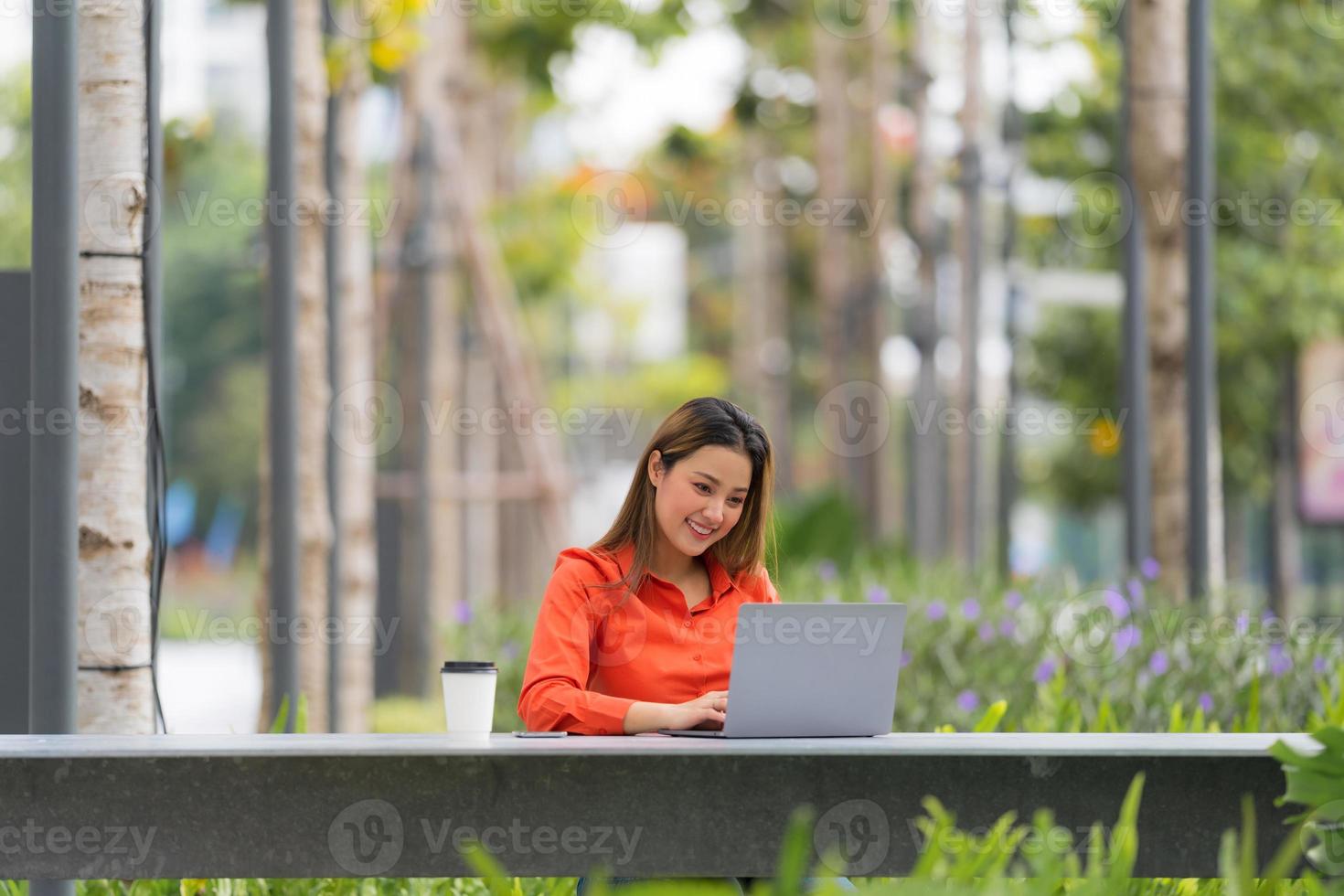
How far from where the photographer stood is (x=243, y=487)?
161 feet

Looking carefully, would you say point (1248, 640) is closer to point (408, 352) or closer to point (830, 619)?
point (830, 619)

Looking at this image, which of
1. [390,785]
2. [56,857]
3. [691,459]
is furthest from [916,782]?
[56,857]

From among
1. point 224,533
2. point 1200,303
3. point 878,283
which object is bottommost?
point 224,533

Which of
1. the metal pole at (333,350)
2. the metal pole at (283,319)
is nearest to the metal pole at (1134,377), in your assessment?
the metal pole at (333,350)

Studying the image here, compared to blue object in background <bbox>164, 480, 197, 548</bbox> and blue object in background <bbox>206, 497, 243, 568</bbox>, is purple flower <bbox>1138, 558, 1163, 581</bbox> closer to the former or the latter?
blue object in background <bbox>164, 480, 197, 548</bbox>

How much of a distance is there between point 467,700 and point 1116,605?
4.82 metres

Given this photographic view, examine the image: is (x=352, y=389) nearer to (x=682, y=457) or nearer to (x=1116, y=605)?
(x=1116, y=605)

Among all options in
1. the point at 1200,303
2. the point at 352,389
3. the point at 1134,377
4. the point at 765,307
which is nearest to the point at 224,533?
the point at 765,307

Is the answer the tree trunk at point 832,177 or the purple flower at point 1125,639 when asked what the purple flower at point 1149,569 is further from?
the tree trunk at point 832,177

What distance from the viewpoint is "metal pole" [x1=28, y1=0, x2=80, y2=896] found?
12.9ft

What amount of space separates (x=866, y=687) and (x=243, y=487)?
4682cm

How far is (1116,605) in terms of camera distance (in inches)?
313

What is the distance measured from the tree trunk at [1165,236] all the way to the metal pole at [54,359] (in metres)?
6.22

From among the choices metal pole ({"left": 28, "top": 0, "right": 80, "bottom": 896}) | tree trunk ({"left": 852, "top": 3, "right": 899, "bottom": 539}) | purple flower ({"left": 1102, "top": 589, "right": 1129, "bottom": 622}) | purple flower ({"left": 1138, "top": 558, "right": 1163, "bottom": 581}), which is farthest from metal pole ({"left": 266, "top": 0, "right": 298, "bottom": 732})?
tree trunk ({"left": 852, "top": 3, "right": 899, "bottom": 539})
